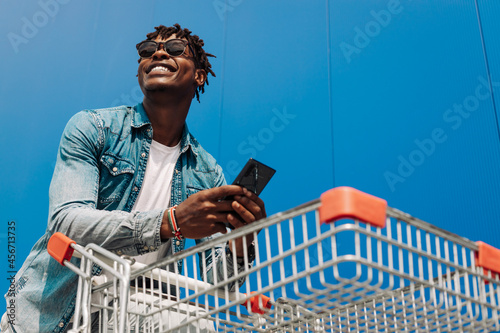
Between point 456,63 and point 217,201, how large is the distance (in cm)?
167

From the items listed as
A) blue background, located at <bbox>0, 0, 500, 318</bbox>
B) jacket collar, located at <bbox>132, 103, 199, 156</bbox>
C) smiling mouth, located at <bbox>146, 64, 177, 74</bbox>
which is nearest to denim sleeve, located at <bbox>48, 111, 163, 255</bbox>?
jacket collar, located at <bbox>132, 103, 199, 156</bbox>

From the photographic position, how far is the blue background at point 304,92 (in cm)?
232

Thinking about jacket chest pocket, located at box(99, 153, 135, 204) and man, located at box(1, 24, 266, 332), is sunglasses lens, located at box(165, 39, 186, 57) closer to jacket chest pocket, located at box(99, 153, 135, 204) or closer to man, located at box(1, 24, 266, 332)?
man, located at box(1, 24, 266, 332)

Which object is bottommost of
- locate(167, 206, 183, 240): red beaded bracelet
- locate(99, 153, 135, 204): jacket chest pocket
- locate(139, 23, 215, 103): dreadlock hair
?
locate(167, 206, 183, 240): red beaded bracelet

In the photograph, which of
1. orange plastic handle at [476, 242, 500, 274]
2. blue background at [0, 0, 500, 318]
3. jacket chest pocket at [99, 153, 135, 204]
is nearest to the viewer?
orange plastic handle at [476, 242, 500, 274]

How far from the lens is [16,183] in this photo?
8.63 ft

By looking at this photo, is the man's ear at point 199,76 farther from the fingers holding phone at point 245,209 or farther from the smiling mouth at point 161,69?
the fingers holding phone at point 245,209

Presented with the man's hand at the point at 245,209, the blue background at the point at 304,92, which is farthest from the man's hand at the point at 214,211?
the blue background at the point at 304,92

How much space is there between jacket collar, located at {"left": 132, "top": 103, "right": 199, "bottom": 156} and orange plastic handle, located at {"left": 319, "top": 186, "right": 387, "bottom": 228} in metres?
0.99

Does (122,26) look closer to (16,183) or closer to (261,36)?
(261,36)

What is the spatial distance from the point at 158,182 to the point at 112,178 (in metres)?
0.16

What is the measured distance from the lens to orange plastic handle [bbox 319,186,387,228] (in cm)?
76

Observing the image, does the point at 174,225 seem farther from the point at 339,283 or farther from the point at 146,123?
the point at 146,123

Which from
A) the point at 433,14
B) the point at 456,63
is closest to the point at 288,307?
the point at 456,63
